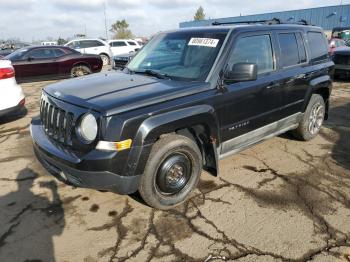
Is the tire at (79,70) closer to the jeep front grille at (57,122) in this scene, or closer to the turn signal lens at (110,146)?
the jeep front grille at (57,122)

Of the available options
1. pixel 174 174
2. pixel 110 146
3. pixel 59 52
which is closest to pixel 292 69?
pixel 174 174

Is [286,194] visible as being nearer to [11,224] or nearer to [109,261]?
[109,261]

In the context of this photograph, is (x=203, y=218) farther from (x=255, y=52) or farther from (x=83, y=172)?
(x=255, y=52)

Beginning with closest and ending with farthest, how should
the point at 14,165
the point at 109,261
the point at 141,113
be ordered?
the point at 109,261, the point at 141,113, the point at 14,165

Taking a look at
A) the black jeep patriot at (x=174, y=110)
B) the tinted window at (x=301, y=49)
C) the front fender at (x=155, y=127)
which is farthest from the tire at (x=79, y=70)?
the front fender at (x=155, y=127)

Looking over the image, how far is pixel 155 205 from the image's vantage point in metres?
3.54

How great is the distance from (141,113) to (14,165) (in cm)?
271

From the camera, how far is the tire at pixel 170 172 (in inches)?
131

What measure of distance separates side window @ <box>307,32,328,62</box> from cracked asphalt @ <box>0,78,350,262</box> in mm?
1685

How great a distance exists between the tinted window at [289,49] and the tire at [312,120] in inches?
36.2

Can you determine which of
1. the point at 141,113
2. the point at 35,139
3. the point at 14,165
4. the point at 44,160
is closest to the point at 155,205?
the point at 141,113

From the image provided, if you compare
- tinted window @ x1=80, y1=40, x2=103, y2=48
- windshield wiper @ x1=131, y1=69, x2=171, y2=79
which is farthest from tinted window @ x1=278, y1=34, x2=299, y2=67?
tinted window @ x1=80, y1=40, x2=103, y2=48

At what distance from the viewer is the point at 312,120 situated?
18.5 ft

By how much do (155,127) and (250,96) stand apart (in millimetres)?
1507
